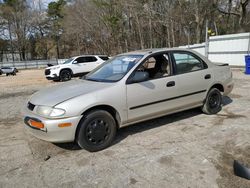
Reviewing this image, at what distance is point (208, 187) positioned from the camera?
2.65m

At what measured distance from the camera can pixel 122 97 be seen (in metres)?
3.77

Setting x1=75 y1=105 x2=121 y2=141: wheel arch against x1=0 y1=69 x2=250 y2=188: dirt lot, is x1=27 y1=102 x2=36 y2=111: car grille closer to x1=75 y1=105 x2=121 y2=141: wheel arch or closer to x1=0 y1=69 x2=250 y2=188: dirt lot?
x1=0 y1=69 x2=250 y2=188: dirt lot

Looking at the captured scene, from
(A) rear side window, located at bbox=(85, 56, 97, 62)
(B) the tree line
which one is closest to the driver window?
(A) rear side window, located at bbox=(85, 56, 97, 62)

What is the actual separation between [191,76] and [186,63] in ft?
0.96

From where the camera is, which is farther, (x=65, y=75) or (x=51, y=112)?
(x=65, y=75)

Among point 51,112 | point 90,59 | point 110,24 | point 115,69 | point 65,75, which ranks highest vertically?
point 110,24

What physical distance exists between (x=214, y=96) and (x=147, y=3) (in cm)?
2667

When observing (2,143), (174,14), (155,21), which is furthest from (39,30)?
(2,143)

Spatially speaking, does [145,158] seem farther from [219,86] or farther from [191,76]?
[219,86]

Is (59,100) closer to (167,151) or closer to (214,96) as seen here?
(167,151)

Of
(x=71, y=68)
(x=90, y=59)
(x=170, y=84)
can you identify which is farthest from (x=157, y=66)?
(x=90, y=59)

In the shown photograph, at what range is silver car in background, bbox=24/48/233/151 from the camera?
339 centimetres

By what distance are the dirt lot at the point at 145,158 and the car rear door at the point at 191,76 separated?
1.66 ft

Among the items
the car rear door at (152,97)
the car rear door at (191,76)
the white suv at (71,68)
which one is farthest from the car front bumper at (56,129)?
the white suv at (71,68)
